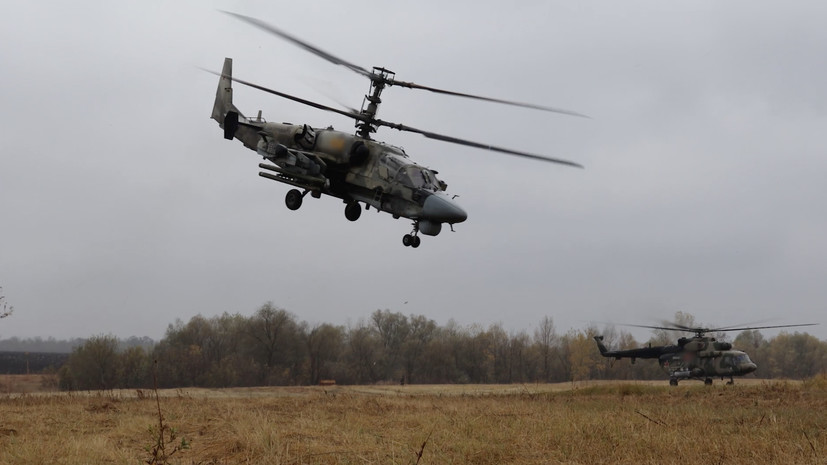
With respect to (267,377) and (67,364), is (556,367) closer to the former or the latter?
(267,377)

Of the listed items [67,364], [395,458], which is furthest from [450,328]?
[395,458]

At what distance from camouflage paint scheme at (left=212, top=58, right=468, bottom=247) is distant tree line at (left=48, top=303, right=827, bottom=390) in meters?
53.2

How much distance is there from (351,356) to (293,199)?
62.2 metres

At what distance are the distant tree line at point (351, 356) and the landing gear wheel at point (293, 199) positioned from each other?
173 ft

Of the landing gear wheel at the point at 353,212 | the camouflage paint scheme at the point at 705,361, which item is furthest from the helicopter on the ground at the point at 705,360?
the landing gear wheel at the point at 353,212

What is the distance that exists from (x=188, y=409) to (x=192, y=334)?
61.7 metres

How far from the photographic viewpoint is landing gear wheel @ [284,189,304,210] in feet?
59.7

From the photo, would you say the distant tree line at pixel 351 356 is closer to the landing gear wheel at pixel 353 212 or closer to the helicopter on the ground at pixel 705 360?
the helicopter on the ground at pixel 705 360

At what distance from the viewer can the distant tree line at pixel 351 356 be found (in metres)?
69.3

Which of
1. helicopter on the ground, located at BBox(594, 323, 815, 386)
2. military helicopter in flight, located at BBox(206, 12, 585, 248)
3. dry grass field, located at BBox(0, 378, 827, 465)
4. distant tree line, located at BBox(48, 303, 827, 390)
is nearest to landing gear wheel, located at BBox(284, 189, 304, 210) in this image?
military helicopter in flight, located at BBox(206, 12, 585, 248)

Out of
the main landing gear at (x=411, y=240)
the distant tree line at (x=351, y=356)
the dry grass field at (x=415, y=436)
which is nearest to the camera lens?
the dry grass field at (x=415, y=436)

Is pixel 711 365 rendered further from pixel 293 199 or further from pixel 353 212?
pixel 293 199

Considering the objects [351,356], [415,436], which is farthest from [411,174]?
[351,356]

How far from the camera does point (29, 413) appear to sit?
1583 cm
